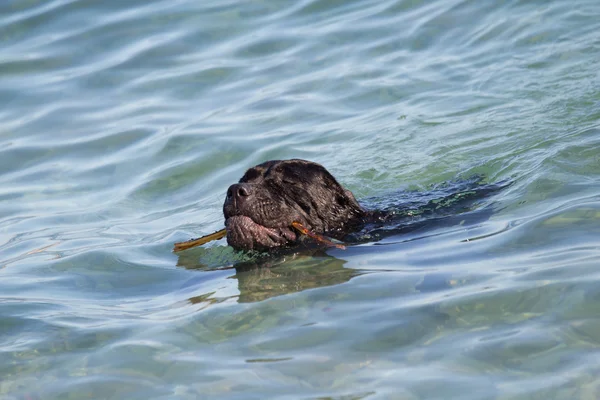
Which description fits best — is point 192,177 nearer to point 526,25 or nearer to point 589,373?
point 526,25

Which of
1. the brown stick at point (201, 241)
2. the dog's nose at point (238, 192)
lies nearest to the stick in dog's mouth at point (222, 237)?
the brown stick at point (201, 241)

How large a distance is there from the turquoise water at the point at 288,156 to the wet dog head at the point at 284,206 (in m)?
0.33

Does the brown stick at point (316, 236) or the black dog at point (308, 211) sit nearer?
the brown stick at point (316, 236)

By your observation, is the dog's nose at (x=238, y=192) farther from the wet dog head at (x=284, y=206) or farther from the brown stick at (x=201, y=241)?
the brown stick at (x=201, y=241)

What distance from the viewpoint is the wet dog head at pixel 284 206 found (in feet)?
22.6

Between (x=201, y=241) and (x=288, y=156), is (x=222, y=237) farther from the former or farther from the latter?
(x=288, y=156)

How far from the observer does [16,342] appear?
532cm

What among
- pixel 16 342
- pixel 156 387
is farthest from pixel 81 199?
pixel 156 387

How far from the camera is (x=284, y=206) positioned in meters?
7.14

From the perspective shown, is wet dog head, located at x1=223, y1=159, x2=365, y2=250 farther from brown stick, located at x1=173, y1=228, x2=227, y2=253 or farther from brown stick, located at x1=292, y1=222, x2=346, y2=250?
brown stick, located at x1=173, y1=228, x2=227, y2=253

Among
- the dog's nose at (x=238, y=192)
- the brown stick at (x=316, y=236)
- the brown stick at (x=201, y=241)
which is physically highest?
the dog's nose at (x=238, y=192)

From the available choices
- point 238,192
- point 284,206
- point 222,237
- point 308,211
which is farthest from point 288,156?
point 238,192

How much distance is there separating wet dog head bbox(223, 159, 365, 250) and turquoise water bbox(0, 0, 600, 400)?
1.07 feet

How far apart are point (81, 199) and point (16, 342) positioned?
488cm
